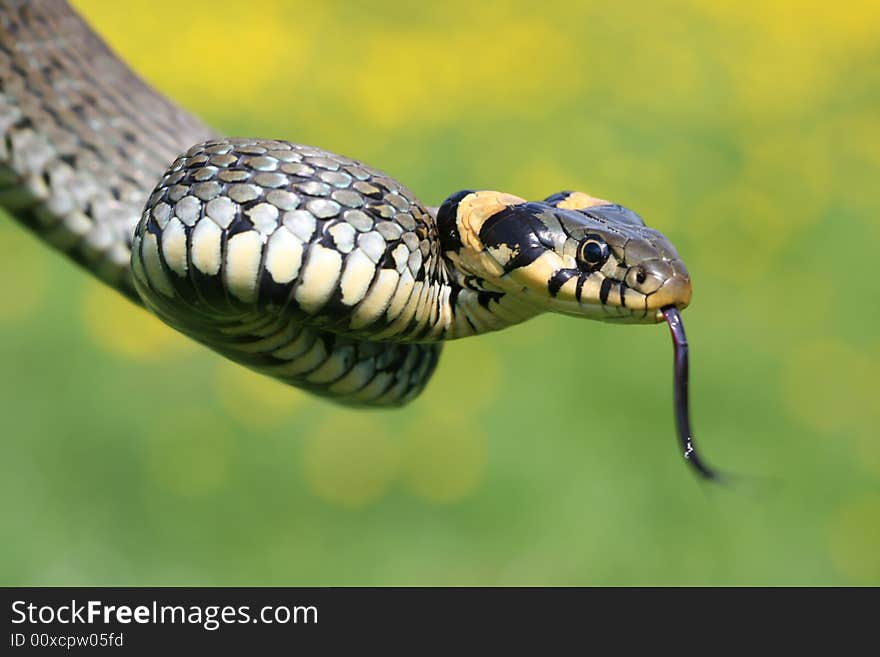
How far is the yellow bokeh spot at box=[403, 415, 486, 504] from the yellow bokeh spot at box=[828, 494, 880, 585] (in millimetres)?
1955

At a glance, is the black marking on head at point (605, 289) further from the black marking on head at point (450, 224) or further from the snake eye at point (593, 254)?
the black marking on head at point (450, 224)

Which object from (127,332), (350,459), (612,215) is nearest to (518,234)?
(612,215)

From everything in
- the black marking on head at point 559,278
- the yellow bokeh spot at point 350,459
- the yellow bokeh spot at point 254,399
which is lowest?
the black marking on head at point 559,278

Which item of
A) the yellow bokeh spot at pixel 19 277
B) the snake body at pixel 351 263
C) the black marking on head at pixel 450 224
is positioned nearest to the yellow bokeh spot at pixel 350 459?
the yellow bokeh spot at pixel 19 277

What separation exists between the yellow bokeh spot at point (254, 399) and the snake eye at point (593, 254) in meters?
5.01

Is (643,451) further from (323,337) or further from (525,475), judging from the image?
(323,337)

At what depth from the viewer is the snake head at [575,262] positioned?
10.9ft

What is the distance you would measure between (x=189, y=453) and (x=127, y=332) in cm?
116

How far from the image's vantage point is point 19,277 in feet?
30.0

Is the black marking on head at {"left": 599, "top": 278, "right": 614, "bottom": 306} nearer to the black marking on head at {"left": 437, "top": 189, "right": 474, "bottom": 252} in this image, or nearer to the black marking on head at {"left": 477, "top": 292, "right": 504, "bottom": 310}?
the black marking on head at {"left": 477, "top": 292, "right": 504, "bottom": 310}

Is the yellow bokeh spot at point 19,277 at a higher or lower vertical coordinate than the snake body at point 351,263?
higher

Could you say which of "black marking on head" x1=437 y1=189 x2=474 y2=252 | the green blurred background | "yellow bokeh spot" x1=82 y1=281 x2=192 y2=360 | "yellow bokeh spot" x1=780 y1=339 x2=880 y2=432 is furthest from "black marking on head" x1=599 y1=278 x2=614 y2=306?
"yellow bokeh spot" x1=780 y1=339 x2=880 y2=432

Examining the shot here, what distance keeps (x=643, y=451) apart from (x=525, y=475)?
0.66 m

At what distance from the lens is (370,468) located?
8180 mm
